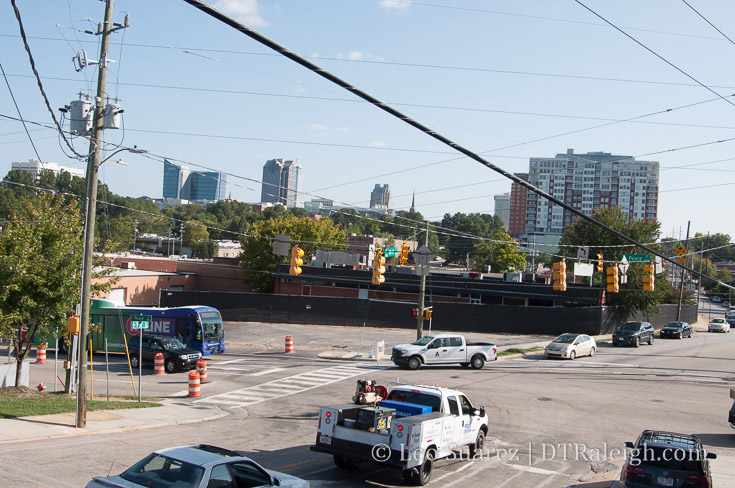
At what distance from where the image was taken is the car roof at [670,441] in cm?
1101

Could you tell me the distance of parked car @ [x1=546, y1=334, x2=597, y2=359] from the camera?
37.2 meters

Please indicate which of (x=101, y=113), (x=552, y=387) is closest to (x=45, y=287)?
(x=101, y=113)

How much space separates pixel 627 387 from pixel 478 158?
1914cm

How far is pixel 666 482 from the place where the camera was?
1049cm

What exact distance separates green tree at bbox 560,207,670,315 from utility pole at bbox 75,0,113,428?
44240 millimetres

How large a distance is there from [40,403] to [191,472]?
13.1m

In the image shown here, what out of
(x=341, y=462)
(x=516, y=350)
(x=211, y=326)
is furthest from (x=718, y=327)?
(x=341, y=462)

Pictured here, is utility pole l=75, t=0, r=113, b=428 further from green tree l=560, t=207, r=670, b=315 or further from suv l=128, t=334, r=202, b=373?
green tree l=560, t=207, r=670, b=315

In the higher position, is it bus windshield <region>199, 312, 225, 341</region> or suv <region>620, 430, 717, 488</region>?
suv <region>620, 430, 717, 488</region>

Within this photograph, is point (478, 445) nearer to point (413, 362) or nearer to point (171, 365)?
point (413, 362)

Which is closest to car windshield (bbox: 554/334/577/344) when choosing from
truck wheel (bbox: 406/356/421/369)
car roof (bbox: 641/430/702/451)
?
truck wheel (bbox: 406/356/421/369)

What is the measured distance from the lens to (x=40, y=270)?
19.7 meters

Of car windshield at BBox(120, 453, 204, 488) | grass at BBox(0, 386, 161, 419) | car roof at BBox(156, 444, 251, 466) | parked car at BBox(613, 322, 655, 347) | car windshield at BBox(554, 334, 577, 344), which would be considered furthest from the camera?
parked car at BBox(613, 322, 655, 347)

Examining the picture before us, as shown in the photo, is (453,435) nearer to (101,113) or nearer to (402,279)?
(101,113)
